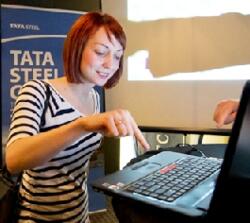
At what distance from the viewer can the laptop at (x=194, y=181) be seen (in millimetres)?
523

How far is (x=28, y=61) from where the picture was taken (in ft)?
7.99

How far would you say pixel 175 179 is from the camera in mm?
738

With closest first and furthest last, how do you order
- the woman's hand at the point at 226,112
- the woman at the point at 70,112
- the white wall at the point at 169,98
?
the woman's hand at the point at 226,112, the woman at the point at 70,112, the white wall at the point at 169,98

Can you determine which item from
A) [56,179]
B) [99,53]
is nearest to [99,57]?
[99,53]

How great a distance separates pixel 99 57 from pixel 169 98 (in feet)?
4.14

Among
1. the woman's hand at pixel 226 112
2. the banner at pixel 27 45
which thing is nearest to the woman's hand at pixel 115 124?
the woman's hand at pixel 226 112

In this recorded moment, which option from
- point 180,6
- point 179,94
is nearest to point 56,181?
point 179,94

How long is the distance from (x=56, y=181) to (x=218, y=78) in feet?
4.47

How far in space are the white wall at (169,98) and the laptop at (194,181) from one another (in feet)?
4.46

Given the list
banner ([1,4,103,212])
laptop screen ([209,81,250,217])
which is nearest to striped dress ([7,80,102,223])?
laptop screen ([209,81,250,217])

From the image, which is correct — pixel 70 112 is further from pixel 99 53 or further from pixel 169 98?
pixel 169 98

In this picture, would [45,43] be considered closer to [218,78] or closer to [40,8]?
[40,8]

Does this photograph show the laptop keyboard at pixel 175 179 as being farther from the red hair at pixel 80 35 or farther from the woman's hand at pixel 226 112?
the red hair at pixel 80 35

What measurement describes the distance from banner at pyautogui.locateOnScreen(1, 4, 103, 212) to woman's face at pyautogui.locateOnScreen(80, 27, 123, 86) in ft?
4.46
